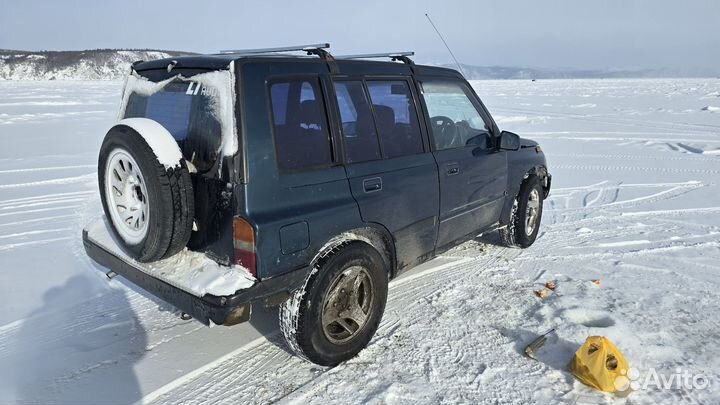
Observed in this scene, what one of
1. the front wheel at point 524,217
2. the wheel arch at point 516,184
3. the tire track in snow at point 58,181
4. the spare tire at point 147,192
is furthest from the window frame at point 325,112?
the tire track in snow at point 58,181

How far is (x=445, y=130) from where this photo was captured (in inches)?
157

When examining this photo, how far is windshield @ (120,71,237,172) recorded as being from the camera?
262cm

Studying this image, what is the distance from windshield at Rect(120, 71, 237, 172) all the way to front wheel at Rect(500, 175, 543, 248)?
3.21 m

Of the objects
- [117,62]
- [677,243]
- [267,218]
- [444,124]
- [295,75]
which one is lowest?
[677,243]

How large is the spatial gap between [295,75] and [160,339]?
2.07 m

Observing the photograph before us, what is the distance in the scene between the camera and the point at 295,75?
2.87 metres

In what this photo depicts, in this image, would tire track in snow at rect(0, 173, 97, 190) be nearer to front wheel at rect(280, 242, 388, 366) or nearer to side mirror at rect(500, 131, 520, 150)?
front wheel at rect(280, 242, 388, 366)

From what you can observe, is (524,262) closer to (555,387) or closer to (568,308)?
(568,308)

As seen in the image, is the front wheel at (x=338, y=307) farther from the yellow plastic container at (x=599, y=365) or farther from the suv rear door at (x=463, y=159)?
the yellow plastic container at (x=599, y=365)

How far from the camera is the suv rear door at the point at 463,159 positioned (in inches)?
152

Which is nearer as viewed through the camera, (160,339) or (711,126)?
(160,339)

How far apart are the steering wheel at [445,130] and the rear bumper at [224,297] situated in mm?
1715

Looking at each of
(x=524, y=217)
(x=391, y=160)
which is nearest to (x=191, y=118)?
(x=391, y=160)

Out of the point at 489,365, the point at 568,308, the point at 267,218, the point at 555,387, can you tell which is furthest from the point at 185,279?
the point at 568,308
